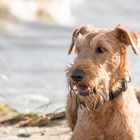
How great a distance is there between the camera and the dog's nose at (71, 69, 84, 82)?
605 cm

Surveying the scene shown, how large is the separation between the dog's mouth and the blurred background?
9.48 feet

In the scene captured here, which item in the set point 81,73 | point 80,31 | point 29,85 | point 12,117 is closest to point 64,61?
point 29,85

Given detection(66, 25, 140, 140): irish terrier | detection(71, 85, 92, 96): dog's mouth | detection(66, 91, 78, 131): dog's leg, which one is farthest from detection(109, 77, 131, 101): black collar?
detection(66, 91, 78, 131): dog's leg

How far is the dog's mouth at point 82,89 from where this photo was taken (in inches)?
243

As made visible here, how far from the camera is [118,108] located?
6.64 metres

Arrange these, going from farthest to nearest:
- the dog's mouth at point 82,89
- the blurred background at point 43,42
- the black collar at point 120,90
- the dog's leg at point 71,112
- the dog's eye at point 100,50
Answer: the blurred background at point 43,42 → the dog's leg at point 71,112 → the black collar at point 120,90 → the dog's eye at point 100,50 → the dog's mouth at point 82,89

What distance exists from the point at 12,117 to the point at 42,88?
2.71 m

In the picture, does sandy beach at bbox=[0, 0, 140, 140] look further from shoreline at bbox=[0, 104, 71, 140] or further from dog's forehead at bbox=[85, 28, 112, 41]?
dog's forehead at bbox=[85, 28, 112, 41]

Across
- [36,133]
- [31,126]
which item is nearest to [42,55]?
[31,126]

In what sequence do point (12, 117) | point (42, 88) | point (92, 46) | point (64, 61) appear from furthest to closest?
point (64, 61), point (42, 88), point (12, 117), point (92, 46)

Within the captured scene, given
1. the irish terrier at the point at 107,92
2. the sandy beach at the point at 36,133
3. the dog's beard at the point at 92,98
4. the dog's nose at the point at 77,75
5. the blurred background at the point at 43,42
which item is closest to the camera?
the dog's nose at the point at 77,75

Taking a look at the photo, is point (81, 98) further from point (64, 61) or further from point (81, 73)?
point (64, 61)

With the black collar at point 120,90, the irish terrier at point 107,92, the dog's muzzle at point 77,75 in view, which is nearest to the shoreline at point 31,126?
the irish terrier at point 107,92

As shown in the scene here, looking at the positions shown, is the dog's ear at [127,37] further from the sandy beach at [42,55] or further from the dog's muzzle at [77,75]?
the sandy beach at [42,55]
